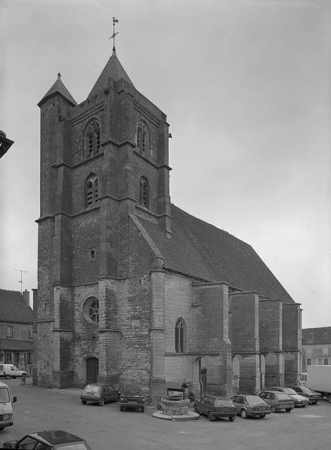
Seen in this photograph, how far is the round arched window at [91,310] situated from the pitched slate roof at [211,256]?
5.54 meters

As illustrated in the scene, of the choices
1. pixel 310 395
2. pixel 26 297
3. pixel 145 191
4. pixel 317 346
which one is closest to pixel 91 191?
pixel 145 191

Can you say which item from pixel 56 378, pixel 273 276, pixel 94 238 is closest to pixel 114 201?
pixel 94 238

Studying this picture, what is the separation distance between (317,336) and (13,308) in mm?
47480

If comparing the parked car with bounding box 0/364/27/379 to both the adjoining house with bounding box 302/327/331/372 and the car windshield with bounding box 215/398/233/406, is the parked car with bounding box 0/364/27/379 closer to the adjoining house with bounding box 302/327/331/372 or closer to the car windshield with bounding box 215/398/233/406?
the car windshield with bounding box 215/398/233/406

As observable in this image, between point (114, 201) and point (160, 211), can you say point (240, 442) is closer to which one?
point (114, 201)

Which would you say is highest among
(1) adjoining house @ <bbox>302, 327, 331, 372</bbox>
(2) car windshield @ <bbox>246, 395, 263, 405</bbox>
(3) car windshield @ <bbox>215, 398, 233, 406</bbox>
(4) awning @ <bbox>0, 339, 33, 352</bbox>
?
(3) car windshield @ <bbox>215, 398, 233, 406</bbox>

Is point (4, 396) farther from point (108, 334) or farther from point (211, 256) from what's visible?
point (211, 256)

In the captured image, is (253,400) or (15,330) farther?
(15,330)

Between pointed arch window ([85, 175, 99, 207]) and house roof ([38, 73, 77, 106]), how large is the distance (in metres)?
7.22

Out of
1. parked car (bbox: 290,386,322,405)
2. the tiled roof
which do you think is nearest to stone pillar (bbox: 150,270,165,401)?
parked car (bbox: 290,386,322,405)

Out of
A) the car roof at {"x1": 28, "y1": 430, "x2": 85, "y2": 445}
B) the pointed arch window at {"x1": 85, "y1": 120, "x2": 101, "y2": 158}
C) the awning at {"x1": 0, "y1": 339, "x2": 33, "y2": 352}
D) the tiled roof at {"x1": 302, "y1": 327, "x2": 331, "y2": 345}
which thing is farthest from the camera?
the tiled roof at {"x1": 302, "y1": 327, "x2": 331, "y2": 345}

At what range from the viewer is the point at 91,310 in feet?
94.2

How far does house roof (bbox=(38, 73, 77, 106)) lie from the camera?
107 feet

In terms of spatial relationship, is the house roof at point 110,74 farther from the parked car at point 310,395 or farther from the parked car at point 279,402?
the parked car at point 310,395
